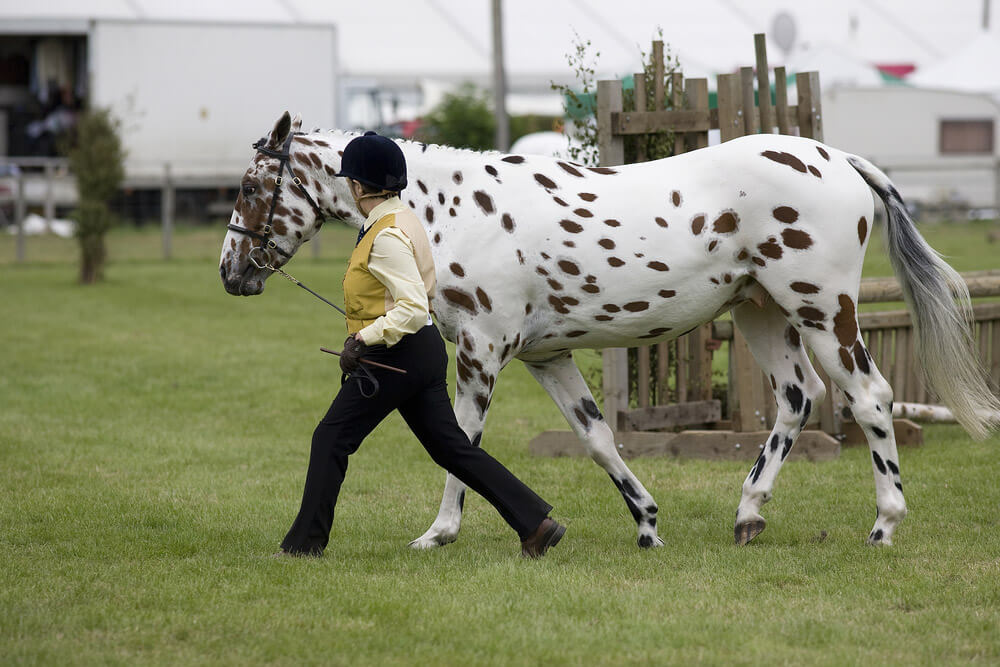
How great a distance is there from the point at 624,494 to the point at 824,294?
1.39m

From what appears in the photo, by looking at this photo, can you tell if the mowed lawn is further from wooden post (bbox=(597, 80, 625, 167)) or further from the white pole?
the white pole

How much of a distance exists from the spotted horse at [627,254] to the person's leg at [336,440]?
21.4 inches

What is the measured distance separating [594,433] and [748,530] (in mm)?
917

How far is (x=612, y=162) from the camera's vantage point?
7988 mm

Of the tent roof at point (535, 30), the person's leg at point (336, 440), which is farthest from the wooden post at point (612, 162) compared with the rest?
the tent roof at point (535, 30)

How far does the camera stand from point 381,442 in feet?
30.3

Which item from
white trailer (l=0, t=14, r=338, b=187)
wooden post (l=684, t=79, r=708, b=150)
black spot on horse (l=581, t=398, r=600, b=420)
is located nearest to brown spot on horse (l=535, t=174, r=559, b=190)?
black spot on horse (l=581, t=398, r=600, b=420)

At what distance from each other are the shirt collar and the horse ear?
2.90 ft

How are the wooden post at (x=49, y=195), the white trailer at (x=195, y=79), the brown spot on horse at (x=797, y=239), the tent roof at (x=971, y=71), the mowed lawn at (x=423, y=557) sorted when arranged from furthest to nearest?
the tent roof at (x=971, y=71)
the white trailer at (x=195, y=79)
the wooden post at (x=49, y=195)
the brown spot on horse at (x=797, y=239)
the mowed lawn at (x=423, y=557)

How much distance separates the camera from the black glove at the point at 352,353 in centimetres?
547

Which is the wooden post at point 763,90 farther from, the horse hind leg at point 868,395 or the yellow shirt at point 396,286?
the yellow shirt at point 396,286

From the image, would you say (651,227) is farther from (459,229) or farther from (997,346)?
(997,346)

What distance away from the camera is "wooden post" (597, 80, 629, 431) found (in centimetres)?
793

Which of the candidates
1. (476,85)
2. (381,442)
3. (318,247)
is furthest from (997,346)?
(476,85)
